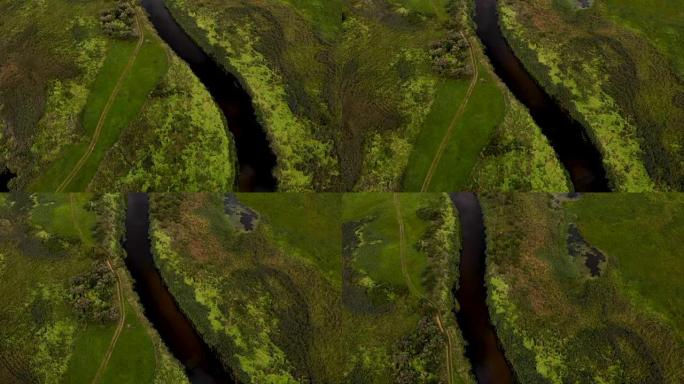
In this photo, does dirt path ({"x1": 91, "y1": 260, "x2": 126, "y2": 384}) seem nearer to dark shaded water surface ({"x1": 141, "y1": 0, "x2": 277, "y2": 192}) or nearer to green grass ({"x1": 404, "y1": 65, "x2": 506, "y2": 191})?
dark shaded water surface ({"x1": 141, "y1": 0, "x2": 277, "y2": 192})

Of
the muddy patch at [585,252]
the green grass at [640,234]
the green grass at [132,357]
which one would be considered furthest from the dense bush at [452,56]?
the green grass at [132,357]

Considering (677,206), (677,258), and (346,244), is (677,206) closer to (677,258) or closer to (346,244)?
(677,258)

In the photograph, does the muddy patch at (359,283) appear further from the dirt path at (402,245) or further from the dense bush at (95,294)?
the dense bush at (95,294)

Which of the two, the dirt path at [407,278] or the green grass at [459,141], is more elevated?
the green grass at [459,141]

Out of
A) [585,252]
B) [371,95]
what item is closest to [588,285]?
[585,252]

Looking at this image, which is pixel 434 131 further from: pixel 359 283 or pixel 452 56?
pixel 359 283
